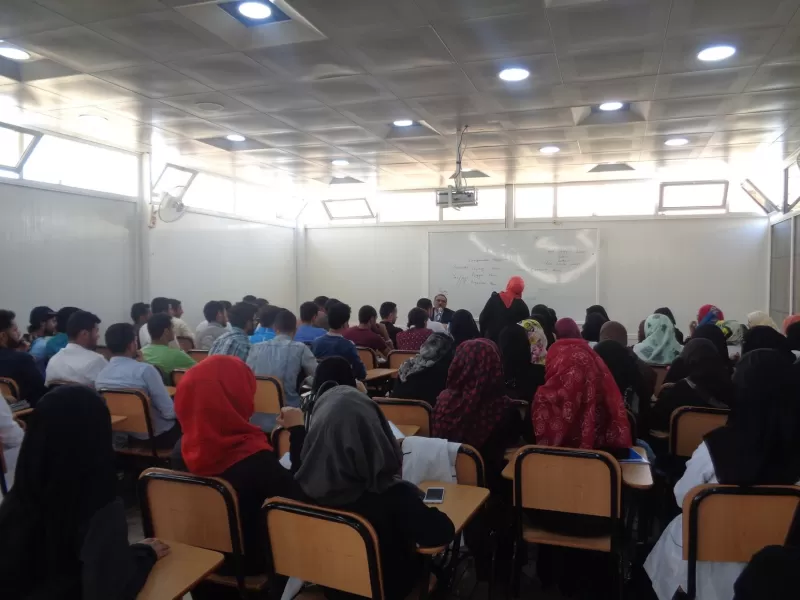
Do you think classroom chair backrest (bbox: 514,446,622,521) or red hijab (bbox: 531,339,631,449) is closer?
classroom chair backrest (bbox: 514,446,622,521)

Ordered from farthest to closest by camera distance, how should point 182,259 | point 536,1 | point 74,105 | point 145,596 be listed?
point 182,259, point 74,105, point 536,1, point 145,596

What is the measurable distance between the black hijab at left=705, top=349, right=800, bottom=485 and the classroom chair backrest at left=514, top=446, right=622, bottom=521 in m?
0.42

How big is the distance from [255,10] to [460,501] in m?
2.98

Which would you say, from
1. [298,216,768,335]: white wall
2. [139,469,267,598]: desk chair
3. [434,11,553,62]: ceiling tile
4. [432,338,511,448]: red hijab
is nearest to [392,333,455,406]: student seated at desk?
[432,338,511,448]: red hijab

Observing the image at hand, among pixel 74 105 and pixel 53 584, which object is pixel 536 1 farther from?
pixel 74 105

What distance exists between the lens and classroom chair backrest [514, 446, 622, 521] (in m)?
2.41

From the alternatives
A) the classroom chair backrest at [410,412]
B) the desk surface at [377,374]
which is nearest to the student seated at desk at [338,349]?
the desk surface at [377,374]

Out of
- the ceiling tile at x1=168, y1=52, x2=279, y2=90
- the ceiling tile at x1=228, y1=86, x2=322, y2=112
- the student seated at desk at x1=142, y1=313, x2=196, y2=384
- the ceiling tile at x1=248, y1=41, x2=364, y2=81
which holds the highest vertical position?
the ceiling tile at x1=248, y1=41, x2=364, y2=81

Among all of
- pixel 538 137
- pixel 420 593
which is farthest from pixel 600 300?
pixel 420 593

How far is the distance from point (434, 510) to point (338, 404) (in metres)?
0.48

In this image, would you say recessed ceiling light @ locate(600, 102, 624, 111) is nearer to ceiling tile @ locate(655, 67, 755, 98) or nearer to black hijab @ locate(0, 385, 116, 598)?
ceiling tile @ locate(655, 67, 755, 98)

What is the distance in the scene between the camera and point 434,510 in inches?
76.8

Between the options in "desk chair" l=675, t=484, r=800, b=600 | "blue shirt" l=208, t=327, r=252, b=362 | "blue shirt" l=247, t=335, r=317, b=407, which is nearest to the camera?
"desk chair" l=675, t=484, r=800, b=600

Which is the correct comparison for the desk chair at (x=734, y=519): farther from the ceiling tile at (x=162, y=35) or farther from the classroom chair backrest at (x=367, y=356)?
the classroom chair backrest at (x=367, y=356)
